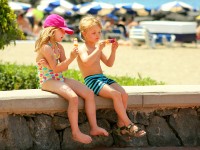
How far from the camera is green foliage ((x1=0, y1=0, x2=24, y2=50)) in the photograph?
24.8ft

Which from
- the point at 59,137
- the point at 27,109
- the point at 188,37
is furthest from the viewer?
the point at 188,37

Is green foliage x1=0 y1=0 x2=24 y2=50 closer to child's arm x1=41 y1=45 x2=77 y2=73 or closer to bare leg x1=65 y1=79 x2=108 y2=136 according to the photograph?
child's arm x1=41 y1=45 x2=77 y2=73

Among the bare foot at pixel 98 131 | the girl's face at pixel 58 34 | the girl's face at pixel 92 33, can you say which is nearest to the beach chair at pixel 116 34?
the girl's face at pixel 92 33

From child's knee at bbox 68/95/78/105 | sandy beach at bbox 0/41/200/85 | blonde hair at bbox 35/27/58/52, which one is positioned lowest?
sandy beach at bbox 0/41/200/85

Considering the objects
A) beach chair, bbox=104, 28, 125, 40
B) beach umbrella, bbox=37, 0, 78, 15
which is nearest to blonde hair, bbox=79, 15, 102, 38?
beach chair, bbox=104, 28, 125, 40

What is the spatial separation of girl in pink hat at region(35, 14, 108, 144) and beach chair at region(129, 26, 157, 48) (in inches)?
622

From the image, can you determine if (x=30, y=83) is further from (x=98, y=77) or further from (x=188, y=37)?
(x=188, y=37)

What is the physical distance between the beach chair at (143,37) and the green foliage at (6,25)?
43.6 ft

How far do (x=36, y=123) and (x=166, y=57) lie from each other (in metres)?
11.6

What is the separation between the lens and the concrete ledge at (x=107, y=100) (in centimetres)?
478

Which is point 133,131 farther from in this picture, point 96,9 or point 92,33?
point 96,9

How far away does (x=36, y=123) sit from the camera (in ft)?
16.4

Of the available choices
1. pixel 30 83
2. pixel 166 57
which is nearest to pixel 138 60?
pixel 166 57

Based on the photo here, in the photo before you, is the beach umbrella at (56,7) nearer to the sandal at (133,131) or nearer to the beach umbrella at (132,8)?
the beach umbrella at (132,8)
